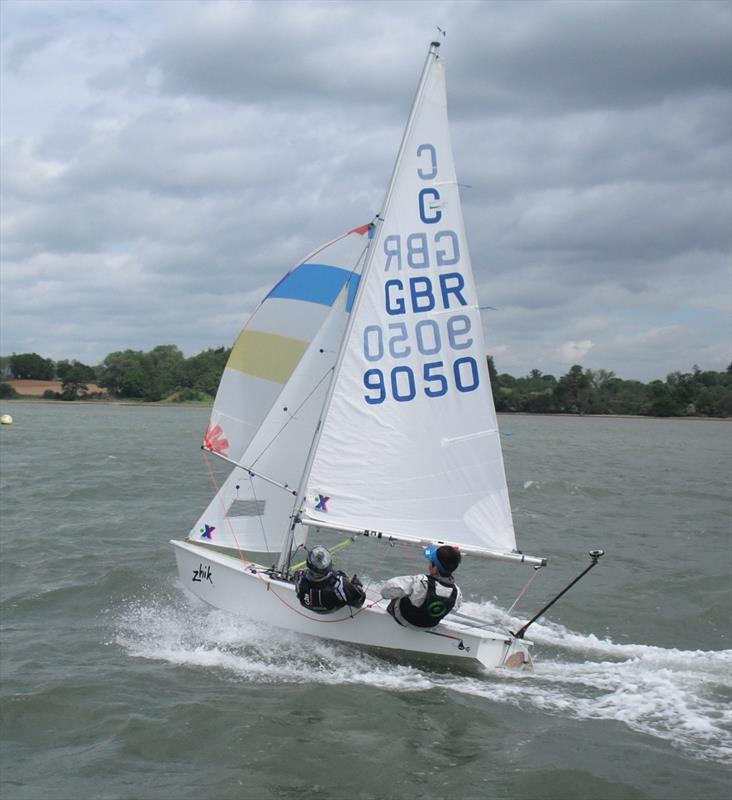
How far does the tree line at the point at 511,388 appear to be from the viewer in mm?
96062

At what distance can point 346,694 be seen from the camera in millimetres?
7336

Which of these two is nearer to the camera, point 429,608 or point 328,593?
point 429,608

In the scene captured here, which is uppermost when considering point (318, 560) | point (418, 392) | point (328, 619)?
point (418, 392)

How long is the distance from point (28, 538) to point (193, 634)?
5990mm

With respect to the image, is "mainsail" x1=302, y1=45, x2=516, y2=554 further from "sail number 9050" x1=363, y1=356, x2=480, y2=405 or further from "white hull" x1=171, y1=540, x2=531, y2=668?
"white hull" x1=171, y1=540, x2=531, y2=668

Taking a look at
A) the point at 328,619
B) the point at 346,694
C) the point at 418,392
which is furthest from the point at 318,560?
the point at 418,392

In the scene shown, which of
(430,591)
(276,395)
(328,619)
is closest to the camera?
(430,591)

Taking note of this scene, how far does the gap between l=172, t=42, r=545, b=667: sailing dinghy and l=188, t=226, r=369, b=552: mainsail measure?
81mm

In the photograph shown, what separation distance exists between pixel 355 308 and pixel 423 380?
92cm

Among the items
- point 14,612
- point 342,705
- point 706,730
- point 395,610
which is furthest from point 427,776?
point 14,612

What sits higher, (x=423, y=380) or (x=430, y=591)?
(x=423, y=380)

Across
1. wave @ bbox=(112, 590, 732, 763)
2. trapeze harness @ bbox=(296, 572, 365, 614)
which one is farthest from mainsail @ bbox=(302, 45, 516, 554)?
wave @ bbox=(112, 590, 732, 763)

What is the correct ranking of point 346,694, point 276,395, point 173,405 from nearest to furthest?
point 346,694
point 276,395
point 173,405

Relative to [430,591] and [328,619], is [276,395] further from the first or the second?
[430,591]
